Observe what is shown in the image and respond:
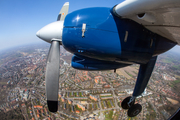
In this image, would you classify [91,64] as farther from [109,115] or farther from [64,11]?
[109,115]

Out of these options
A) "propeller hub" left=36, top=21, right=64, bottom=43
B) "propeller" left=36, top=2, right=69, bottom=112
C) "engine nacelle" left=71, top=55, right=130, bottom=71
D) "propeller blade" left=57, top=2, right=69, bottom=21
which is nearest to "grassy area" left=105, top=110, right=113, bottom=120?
"engine nacelle" left=71, top=55, right=130, bottom=71

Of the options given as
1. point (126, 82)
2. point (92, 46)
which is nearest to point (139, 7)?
point (92, 46)

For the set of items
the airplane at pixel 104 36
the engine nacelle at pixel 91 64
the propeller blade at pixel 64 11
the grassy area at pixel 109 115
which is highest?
A: the propeller blade at pixel 64 11

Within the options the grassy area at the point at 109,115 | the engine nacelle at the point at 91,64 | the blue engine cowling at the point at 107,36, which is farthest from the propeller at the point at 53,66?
the grassy area at the point at 109,115

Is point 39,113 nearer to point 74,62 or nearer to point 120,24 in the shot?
point 74,62

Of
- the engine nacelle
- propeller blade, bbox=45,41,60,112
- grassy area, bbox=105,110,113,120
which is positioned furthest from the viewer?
grassy area, bbox=105,110,113,120

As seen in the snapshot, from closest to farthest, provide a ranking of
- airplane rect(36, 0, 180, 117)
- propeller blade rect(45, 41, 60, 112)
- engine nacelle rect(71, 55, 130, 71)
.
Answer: airplane rect(36, 0, 180, 117) → propeller blade rect(45, 41, 60, 112) → engine nacelle rect(71, 55, 130, 71)

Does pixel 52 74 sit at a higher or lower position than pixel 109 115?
higher

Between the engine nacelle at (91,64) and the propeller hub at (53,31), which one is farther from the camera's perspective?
the engine nacelle at (91,64)

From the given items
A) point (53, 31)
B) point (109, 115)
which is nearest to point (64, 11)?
point (53, 31)

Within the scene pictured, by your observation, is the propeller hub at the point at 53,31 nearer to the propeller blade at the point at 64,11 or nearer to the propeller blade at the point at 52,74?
the propeller blade at the point at 52,74

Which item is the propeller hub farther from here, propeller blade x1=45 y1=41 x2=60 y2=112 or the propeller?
propeller blade x1=45 y1=41 x2=60 y2=112

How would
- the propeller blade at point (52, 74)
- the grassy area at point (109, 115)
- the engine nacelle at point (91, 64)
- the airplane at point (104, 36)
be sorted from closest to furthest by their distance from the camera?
the airplane at point (104, 36) < the propeller blade at point (52, 74) < the engine nacelle at point (91, 64) < the grassy area at point (109, 115)
